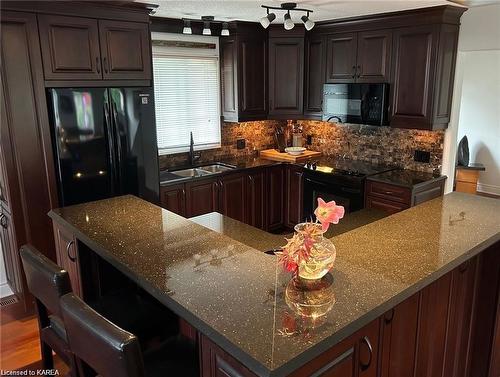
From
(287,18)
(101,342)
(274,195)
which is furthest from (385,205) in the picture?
(101,342)

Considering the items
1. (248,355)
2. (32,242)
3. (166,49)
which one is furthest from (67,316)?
(166,49)

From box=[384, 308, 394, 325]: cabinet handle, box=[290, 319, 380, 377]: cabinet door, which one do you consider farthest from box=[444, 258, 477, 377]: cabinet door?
box=[290, 319, 380, 377]: cabinet door

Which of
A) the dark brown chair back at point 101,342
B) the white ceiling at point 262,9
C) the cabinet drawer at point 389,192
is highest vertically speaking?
the white ceiling at point 262,9

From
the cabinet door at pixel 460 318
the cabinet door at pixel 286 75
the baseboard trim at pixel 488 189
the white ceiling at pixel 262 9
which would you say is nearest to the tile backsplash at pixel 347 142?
the cabinet door at pixel 286 75

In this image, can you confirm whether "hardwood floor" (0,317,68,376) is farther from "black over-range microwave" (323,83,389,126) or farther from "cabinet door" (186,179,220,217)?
"black over-range microwave" (323,83,389,126)

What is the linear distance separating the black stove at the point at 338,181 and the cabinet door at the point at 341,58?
0.92m

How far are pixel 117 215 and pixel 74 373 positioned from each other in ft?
2.79

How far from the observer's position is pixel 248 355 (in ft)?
3.80

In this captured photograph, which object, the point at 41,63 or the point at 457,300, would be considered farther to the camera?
the point at 41,63

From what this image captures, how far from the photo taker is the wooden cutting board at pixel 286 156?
4910 mm

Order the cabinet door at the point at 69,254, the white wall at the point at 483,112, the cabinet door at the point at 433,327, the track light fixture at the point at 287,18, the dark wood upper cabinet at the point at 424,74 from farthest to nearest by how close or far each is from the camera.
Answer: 1. the white wall at the point at 483,112
2. the dark wood upper cabinet at the point at 424,74
3. the track light fixture at the point at 287,18
4. the cabinet door at the point at 69,254
5. the cabinet door at the point at 433,327

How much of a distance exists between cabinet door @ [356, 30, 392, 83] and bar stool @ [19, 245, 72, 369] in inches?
137

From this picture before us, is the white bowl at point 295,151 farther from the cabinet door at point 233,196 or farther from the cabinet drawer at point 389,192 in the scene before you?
the cabinet drawer at point 389,192

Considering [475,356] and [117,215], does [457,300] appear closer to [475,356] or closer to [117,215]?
[475,356]
